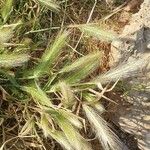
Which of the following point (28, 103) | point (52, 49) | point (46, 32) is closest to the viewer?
point (52, 49)

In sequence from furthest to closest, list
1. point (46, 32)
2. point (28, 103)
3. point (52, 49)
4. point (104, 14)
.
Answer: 1. point (104, 14)
2. point (46, 32)
3. point (28, 103)
4. point (52, 49)

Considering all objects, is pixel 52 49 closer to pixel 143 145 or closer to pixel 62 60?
pixel 62 60

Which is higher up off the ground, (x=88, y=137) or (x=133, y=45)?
(x=133, y=45)

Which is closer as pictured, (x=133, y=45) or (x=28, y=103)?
(x=28, y=103)

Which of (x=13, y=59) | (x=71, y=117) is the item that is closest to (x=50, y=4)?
(x=13, y=59)

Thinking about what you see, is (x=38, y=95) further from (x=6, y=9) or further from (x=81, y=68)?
(x=6, y=9)

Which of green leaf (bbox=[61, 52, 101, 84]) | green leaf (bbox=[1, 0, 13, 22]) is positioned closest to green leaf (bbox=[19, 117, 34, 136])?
green leaf (bbox=[61, 52, 101, 84])

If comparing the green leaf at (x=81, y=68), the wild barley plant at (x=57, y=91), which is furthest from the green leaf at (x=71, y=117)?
the green leaf at (x=81, y=68)

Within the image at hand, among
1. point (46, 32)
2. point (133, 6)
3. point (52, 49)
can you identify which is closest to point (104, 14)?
point (133, 6)
